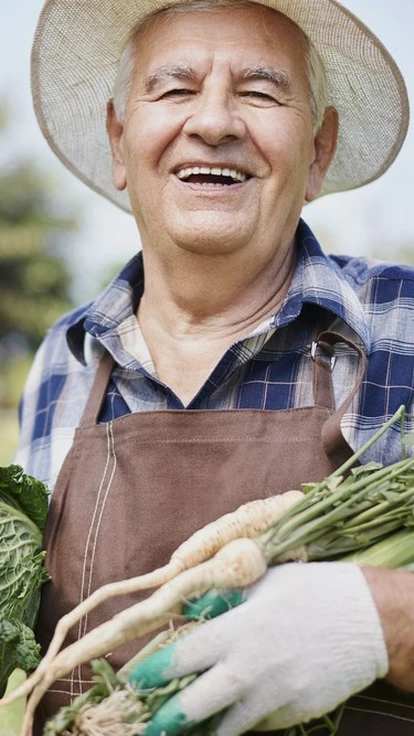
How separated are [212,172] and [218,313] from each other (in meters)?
0.39

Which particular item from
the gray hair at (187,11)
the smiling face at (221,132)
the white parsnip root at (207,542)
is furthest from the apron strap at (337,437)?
the gray hair at (187,11)

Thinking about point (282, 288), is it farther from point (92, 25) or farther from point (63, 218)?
point (63, 218)

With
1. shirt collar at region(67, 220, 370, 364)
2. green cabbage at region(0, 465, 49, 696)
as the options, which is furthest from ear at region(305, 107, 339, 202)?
green cabbage at region(0, 465, 49, 696)

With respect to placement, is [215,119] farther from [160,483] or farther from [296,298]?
[160,483]

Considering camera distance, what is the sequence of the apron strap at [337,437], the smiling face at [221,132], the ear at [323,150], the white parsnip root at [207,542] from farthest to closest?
the ear at [323,150] → the smiling face at [221,132] → the apron strap at [337,437] → the white parsnip root at [207,542]

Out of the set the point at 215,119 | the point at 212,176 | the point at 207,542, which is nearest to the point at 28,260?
the point at 212,176

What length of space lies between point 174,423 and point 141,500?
0.66 ft

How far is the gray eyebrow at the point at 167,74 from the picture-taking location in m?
2.63

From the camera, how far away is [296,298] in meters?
2.64

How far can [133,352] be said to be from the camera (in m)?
2.85

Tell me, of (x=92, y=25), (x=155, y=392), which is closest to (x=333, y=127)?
(x=92, y=25)

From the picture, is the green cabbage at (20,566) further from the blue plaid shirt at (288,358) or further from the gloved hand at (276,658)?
the gloved hand at (276,658)

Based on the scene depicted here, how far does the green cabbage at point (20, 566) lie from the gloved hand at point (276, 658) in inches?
14.9

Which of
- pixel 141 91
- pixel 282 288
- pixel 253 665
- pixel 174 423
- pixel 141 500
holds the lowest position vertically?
pixel 253 665
